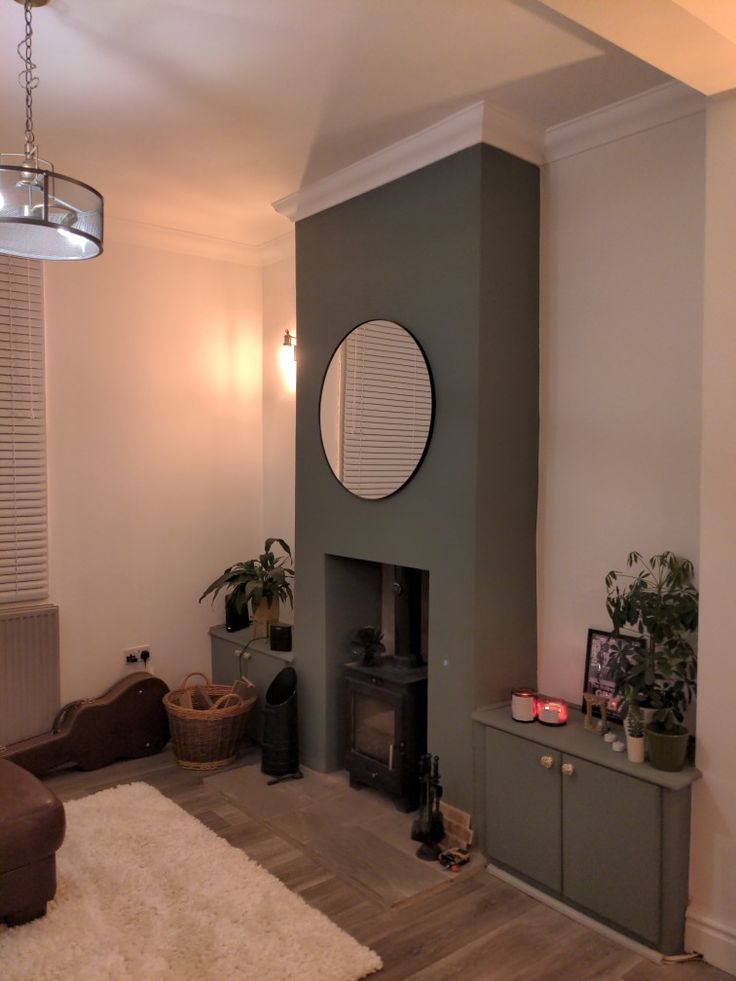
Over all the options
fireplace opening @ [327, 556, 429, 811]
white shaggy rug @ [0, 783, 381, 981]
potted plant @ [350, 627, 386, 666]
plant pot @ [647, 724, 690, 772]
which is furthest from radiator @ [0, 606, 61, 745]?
plant pot @ [647, 724, 690, 772]

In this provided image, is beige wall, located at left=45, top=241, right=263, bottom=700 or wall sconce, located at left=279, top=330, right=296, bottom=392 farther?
wall sconce, located at left=279, top=330, right=296, bottom=392

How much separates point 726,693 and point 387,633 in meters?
1.87

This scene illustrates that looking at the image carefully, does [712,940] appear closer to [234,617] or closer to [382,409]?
[382,409]

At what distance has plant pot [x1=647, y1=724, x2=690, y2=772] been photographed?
238 cm

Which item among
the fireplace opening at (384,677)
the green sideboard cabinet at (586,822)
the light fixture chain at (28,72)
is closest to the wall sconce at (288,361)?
the fireplace opening at (384,677)

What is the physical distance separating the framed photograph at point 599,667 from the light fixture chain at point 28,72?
2.42m

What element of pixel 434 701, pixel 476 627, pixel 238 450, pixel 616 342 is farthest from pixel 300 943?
pixel 238 450

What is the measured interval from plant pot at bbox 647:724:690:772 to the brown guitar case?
261 cm

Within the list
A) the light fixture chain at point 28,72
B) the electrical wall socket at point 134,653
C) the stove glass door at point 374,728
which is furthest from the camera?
the electrical wall socket at point 134,653

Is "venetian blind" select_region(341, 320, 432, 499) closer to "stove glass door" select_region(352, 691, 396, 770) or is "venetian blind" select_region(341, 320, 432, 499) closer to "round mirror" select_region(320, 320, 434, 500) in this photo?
"round mirror" select_region(320, 320, 434, 500)

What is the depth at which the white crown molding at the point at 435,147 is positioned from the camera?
2902mm

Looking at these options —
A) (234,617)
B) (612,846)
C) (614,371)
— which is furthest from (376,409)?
(612,846)

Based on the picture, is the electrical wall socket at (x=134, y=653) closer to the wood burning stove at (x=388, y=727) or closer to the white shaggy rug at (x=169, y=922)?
the white shaggy rug at (x=169, y=922)

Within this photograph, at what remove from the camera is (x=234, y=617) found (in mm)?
4414
